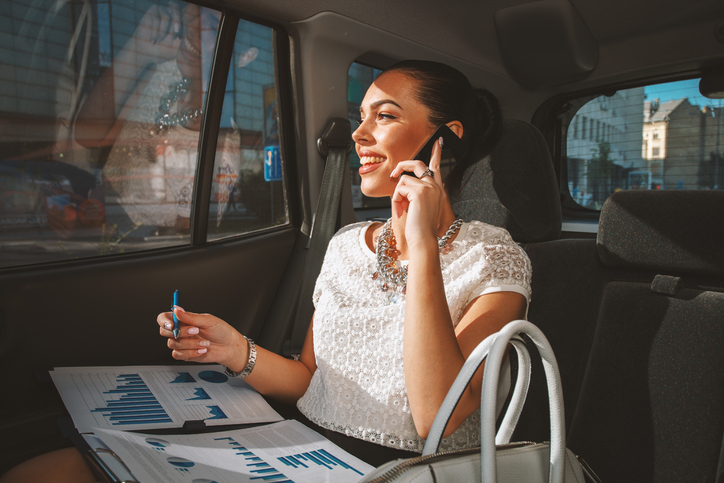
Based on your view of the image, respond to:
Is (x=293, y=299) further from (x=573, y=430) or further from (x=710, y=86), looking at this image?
(x=710, y=86)

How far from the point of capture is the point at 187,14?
5.82 ft

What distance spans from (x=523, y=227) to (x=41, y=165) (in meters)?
1.40

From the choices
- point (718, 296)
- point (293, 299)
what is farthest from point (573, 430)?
point (293, 299)

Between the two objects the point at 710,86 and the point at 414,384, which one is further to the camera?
the point at 710,86

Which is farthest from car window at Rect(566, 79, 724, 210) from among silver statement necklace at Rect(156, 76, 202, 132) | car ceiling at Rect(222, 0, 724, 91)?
silver statement necklace at Rect(156, 76, 202, 132)

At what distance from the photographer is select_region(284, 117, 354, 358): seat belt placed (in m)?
1.94

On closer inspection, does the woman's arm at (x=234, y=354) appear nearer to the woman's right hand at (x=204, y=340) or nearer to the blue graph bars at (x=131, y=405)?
the woman's right hand at (x=204, y=340)

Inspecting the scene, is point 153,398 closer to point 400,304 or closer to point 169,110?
point 400,304

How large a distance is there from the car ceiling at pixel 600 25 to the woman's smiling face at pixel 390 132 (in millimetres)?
674

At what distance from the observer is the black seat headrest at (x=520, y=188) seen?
4.78 ft

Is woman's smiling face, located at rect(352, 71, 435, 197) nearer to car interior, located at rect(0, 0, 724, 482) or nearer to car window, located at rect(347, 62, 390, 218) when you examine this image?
car interior, located at rect(0, 0, 724, 482)

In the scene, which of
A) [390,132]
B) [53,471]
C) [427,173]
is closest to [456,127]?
[390,132]

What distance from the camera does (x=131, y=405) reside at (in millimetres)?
1119

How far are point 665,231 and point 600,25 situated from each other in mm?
1239
